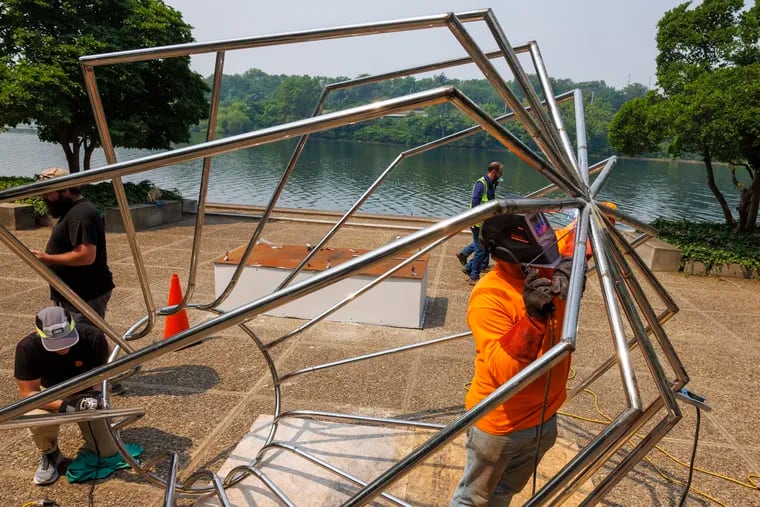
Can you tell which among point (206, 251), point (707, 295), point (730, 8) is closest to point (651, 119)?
point (730, 8)

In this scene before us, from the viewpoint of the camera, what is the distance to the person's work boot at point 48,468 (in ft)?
10.5

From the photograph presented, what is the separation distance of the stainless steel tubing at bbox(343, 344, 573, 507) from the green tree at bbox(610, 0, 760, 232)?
9959 mm

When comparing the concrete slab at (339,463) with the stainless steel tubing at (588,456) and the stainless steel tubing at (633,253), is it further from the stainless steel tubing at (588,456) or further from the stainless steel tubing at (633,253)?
the stainless steel tubing at (588,456)

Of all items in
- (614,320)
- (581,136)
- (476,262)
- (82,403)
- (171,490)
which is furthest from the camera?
(476,262)

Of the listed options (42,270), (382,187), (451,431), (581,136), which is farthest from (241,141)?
(382,187)

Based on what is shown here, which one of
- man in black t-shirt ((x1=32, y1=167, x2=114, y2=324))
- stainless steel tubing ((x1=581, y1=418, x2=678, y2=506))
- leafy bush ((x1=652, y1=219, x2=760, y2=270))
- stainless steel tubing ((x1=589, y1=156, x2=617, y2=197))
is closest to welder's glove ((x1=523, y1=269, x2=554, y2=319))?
stainless steel tubing ((x1=589, y1=156, x2=617, y2=197))

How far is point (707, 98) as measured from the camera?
9430 mm

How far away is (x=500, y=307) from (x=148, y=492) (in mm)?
2518

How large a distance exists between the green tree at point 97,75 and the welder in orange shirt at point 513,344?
11927 millimetres

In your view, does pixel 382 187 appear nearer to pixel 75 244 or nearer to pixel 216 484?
pixel 75 244

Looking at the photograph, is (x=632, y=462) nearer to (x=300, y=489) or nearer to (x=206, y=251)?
(x=300, y=489)

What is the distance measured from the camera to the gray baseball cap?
300 cm

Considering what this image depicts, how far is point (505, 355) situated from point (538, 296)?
383mm

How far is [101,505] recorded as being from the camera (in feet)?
9.98
